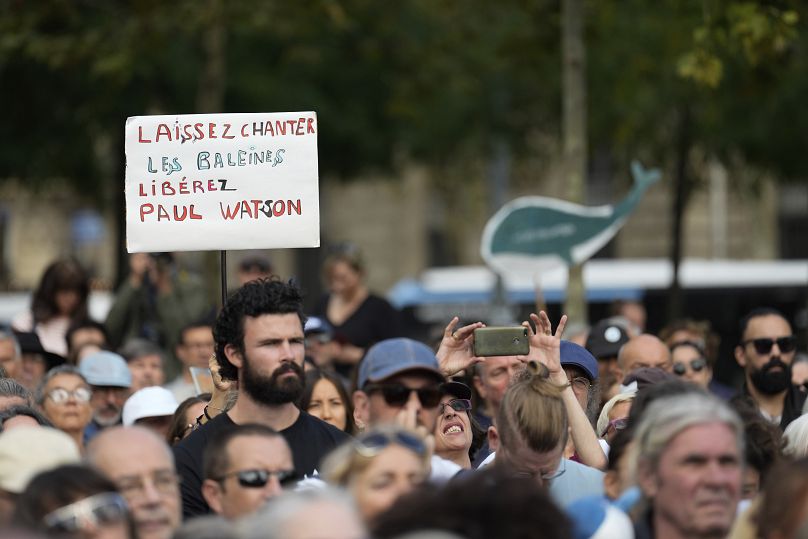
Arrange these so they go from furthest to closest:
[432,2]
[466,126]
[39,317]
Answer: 1. [466,126]
2. [432,2]
3. [39,317]

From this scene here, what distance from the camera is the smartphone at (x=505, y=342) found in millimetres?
7277

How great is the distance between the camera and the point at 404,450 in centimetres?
550

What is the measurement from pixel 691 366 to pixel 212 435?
4038 mm

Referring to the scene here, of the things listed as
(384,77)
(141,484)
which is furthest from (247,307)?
(384,77)

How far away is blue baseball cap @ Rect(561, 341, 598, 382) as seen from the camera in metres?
7.88

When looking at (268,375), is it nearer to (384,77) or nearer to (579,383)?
(579,383)

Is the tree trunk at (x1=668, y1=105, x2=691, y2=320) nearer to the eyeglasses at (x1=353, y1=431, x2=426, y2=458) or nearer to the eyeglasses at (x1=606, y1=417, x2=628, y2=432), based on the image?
the eyeglasses at (x1=606, y1=417, x2=628, y2=432)

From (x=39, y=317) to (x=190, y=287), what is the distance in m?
1.13

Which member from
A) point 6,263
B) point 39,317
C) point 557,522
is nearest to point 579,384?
point 557,522

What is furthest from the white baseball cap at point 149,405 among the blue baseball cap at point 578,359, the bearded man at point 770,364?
the bearded man at point 770,364

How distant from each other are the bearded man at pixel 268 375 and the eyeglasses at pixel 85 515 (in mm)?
1603

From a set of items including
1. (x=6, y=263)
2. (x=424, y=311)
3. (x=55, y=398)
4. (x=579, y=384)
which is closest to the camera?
(x=579, y=384)

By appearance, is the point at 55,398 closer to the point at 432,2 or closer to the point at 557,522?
the point at 557,522

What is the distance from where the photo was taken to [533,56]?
54.0ft
